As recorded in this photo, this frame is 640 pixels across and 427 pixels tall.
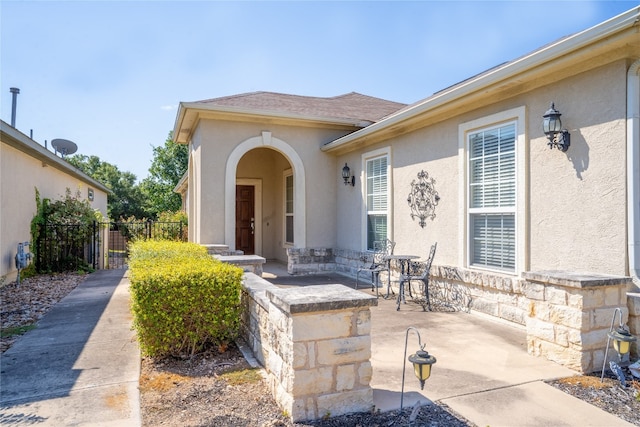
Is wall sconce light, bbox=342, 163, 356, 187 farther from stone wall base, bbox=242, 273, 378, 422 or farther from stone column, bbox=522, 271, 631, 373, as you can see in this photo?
stone wall base, bbox=242, 273, 378, 422

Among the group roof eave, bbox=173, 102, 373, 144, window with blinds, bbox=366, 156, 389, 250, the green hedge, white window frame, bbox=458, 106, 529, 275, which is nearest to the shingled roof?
roof eave, bbox=173, 102, 373, 144

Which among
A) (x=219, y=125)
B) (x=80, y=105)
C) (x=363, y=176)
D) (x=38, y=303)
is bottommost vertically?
(x=38, y=303)

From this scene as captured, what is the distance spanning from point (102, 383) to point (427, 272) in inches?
166

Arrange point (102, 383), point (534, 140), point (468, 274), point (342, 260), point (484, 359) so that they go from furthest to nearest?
1. point (342, 260)
2. point (468, 274)
3. point (534, 140)
4. point (484, 359)
5. point (102, 383)

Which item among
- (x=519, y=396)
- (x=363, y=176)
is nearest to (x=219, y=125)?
(x=363, y=176)

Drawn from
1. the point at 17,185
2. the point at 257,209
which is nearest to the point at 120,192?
the point at 257,209

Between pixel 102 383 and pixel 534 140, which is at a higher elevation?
pixel 534 140

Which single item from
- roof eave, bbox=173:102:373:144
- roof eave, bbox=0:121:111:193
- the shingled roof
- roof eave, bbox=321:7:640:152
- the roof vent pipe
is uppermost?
the roof vent pipe

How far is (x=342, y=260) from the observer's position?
357 inches

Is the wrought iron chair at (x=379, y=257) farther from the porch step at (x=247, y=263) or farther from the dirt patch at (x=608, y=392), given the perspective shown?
the dirt patch at (x=608, y=392)

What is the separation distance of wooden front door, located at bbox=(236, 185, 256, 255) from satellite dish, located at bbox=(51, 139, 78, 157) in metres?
6.79

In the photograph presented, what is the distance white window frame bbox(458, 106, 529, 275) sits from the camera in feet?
15.4

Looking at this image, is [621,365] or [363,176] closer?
[621,365]

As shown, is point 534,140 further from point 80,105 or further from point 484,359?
point 80,105
